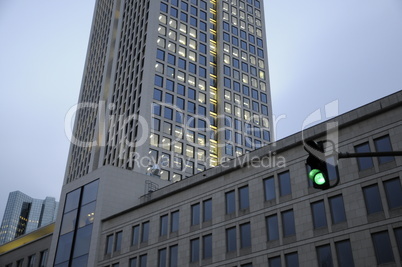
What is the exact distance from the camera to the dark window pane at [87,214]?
51781 mm

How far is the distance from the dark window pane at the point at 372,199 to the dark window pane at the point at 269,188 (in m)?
7.99

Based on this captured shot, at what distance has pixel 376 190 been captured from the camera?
105ft

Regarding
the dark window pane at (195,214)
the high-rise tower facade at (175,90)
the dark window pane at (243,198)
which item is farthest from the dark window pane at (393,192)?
the high-rise tower facade at (175,90)

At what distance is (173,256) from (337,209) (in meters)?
17.1

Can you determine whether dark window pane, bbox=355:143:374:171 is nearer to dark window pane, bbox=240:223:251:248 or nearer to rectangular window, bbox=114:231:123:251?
dark window pane, bbox=240:223:251:248

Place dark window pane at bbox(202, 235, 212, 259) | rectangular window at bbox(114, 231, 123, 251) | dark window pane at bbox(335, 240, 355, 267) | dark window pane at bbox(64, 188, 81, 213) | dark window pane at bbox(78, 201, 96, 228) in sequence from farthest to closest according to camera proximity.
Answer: dark window pane at bbox(64, 188, 81, 213) < dark window pane at bbox(78, 201, 96, 228) < rectangular window at bbox(114, 231, 123, 251) < dark window pane at bbox(202, 235, 212, 259) < dark window pane at bbox(335, 240, 355, 267)

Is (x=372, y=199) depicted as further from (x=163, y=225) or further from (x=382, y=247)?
(x=163, y=225)

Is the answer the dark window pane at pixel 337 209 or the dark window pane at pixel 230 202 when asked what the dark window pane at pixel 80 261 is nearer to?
the dark window pane at pixel 230 202

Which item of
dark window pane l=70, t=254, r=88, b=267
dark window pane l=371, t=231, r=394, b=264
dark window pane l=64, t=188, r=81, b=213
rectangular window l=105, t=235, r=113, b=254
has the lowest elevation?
dark window pane l=371, t=231, r=394, b=264

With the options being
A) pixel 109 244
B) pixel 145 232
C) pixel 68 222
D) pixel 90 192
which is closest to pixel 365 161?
pixel 145 232

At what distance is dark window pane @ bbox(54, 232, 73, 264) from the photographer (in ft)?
170

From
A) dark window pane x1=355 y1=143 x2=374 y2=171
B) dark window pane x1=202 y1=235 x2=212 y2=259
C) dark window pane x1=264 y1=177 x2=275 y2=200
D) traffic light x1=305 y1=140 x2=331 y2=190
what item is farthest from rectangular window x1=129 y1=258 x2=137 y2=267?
traffic light x1=305 y1=140 x2=331 y2=190

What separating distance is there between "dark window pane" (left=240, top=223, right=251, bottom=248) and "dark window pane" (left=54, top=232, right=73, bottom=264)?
75.8 feet

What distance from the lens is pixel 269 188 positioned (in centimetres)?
3847
